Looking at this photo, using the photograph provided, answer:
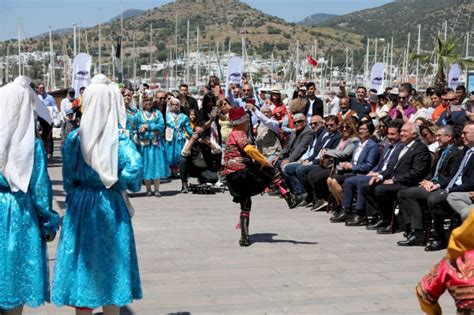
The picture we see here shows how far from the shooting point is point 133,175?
615 cm

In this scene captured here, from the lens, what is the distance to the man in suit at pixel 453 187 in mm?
10188

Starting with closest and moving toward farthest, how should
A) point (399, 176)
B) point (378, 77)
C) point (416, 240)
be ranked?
point (416, 240)
point (399, 176)
point (378, 77)

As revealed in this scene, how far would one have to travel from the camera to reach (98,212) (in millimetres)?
6176

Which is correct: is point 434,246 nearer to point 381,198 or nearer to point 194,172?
point 381,198

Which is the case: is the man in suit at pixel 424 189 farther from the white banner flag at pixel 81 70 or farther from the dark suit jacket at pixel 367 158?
the white banner flag at pixel 81 70

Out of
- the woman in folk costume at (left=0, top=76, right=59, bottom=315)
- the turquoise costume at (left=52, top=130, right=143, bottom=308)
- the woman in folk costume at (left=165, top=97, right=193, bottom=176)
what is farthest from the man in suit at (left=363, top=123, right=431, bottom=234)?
the woman in folk costume at (left=0, top=76, right=59, bottom=315)

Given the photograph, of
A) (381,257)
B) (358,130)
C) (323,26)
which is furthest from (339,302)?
(323,26)

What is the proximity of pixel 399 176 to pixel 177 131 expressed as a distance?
6.78m

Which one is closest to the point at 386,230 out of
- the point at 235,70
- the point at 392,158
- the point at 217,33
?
the point at 392,158

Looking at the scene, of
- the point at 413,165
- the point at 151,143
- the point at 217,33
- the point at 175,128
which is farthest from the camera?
the point at 217,33

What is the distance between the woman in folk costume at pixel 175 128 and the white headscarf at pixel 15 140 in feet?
35.5

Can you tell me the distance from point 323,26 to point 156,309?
176797mm

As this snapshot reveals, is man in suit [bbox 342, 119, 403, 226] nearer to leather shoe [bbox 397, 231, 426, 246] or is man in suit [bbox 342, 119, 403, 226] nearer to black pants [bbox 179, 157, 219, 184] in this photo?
leather shoe [bbox 397, 231, 426, 246]

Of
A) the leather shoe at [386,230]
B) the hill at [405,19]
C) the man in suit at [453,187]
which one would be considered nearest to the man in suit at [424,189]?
the man in suit at [453,187]
